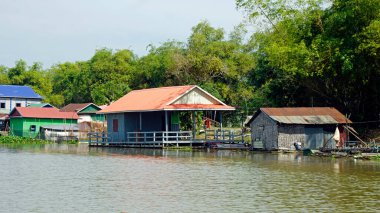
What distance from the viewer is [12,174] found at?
29328 millimetres

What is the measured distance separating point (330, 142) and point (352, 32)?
28.9 feet

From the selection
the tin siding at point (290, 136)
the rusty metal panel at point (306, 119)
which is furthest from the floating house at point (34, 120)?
the rusty metal panel at point (306, 119)

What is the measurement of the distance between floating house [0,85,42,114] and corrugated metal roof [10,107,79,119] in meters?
15.1

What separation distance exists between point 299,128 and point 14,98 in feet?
190

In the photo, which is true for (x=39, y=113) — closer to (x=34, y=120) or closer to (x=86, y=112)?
(x=34, y=120)

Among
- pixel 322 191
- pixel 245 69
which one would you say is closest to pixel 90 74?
pixel 245 69

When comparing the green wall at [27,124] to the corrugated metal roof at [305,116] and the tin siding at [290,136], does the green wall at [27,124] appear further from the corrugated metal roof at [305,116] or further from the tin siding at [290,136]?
the tin siding at [290,136]

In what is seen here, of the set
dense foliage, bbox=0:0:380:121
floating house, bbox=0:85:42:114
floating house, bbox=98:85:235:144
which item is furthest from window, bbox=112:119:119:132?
floating house, bbox=0:85:42:114

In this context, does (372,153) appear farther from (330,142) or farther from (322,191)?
(322,191)

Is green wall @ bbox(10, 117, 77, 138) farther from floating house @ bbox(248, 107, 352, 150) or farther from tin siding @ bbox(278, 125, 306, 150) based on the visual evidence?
tin siding @ bbox(278, 125, 306, 150)

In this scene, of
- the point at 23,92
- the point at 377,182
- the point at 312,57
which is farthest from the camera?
the point at 23,92

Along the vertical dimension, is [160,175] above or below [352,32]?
below

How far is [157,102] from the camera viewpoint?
52.6 metres

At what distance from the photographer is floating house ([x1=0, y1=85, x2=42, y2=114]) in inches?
3573
